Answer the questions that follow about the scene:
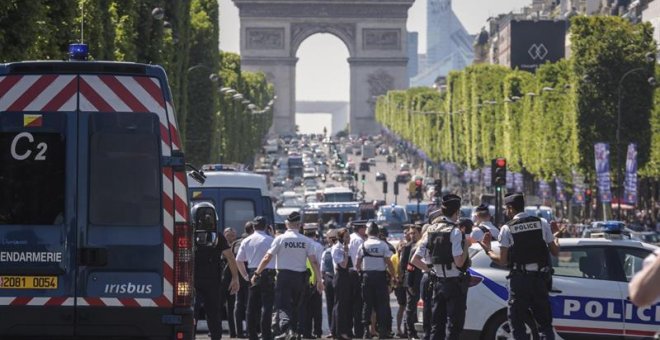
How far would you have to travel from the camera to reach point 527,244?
1820 centimetres

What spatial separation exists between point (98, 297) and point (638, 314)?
21.8ft

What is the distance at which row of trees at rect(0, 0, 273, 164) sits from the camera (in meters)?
25.0

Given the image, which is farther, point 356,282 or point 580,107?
point 580,107

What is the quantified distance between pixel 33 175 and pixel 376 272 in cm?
1162

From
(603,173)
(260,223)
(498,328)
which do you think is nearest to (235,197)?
(260,223)

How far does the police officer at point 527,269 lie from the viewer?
711 inches

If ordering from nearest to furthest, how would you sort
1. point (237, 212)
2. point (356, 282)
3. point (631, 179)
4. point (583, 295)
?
point (583, 295), point (356, 282), point (237, 212), point (631, 179)

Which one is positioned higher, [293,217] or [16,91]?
[16,91]

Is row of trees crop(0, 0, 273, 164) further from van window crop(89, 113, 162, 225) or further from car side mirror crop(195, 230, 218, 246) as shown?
car side mirror crop(195, 230, 218, 246)

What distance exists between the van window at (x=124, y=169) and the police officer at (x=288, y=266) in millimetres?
7083

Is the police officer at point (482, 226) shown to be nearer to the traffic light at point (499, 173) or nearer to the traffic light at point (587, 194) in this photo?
the traffic light at point (499, 173)

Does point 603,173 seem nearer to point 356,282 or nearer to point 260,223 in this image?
point 356,282

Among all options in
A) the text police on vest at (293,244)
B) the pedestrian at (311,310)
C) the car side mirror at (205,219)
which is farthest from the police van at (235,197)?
the car side mirror at (205,219)

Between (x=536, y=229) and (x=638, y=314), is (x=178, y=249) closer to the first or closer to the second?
(x=536, y=229)
